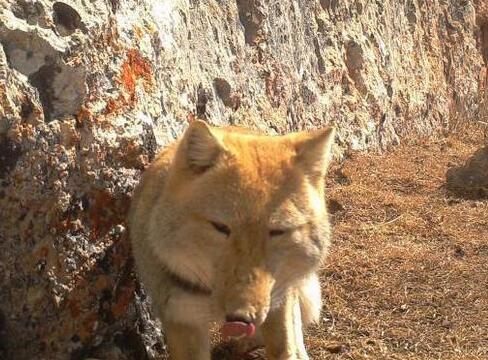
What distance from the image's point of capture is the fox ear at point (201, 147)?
3742 millimetres

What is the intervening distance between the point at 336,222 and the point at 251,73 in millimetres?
1793

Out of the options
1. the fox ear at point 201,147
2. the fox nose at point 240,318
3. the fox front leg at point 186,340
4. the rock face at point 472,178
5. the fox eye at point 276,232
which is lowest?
Answer: the rock face at point 472,178

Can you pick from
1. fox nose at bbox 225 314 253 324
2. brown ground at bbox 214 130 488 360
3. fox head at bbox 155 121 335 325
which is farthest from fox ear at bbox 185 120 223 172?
brown ground at bbox 214 130 488 360

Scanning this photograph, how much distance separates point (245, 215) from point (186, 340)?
84 centimetres

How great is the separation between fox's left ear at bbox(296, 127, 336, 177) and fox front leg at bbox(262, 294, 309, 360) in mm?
732

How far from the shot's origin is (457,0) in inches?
520

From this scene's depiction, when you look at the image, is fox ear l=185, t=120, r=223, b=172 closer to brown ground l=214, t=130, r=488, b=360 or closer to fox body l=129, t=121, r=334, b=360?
fox body l=129, t=121, r=334, b=360

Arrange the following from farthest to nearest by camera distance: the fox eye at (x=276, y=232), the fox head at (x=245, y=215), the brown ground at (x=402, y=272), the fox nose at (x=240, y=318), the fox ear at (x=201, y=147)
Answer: the brown ground at (x=402, y=272)
the fox ear at (x=201, y=147)
the fox eye at (x=276, y=232)
the fox head at (x=245, y=215)
the fox nose at (x=240, y=318)

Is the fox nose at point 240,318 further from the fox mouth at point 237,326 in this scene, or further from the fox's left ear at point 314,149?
the fox's left ear at point 314,149

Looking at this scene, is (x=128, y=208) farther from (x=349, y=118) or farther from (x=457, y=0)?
(x=457, y=0)

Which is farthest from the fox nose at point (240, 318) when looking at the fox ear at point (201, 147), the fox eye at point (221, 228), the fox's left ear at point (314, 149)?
the fox's left ear at point (314, 149)

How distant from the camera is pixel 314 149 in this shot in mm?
3953

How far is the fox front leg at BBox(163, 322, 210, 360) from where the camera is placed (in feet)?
13.1

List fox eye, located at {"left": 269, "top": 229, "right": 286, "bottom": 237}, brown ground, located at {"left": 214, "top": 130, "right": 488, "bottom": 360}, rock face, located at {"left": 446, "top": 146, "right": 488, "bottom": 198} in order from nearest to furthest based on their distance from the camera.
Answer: fox eye, located at {"left": 269, "top": 229, "right": 286, "bottom": 237} < brown ground, located at {"left": 214, "top": 130, "right": 488, "bottom": 360} < rock face, located at {"left": 446, "top": 146, "right": 488, "bottom": 198}
